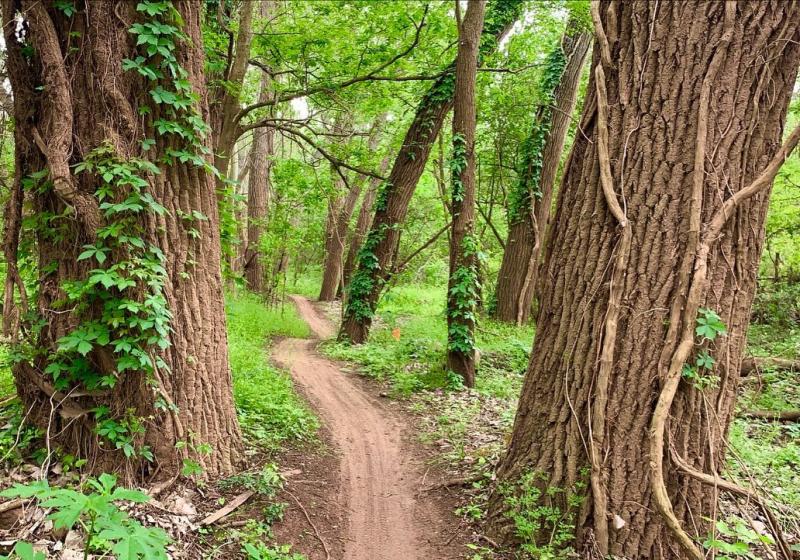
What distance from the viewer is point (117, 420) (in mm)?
3586

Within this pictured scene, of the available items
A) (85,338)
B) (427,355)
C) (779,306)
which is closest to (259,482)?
(85,338)

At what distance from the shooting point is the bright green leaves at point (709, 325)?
3.04 m

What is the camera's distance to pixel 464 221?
7.81m

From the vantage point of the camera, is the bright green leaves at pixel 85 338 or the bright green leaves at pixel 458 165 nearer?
the bright green leaves at pixel 85 338

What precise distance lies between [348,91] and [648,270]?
715 centimetres

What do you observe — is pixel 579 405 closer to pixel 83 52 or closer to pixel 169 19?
pixel 169 19

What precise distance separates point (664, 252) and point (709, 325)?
1.71 feet

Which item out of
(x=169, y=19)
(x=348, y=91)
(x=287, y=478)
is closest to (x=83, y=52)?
(x=169, y=19)

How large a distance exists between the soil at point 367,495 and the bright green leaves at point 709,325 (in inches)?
92.0

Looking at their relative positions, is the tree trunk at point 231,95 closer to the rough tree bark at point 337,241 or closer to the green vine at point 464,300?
the green vine at point 464,300

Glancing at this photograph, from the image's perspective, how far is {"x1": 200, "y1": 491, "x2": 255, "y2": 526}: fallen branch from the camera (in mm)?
3619

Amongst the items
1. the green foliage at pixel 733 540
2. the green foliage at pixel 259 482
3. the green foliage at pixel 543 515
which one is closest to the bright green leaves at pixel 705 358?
the green foliage at pixel 733 540

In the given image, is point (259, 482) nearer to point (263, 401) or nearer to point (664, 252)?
point (263, 401)

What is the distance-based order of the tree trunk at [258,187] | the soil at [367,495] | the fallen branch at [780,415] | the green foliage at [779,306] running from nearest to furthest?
the soil at [367,495], the fallen branch at [780,415], the green foliage at [779,306], the tree trunk at [258,187]
